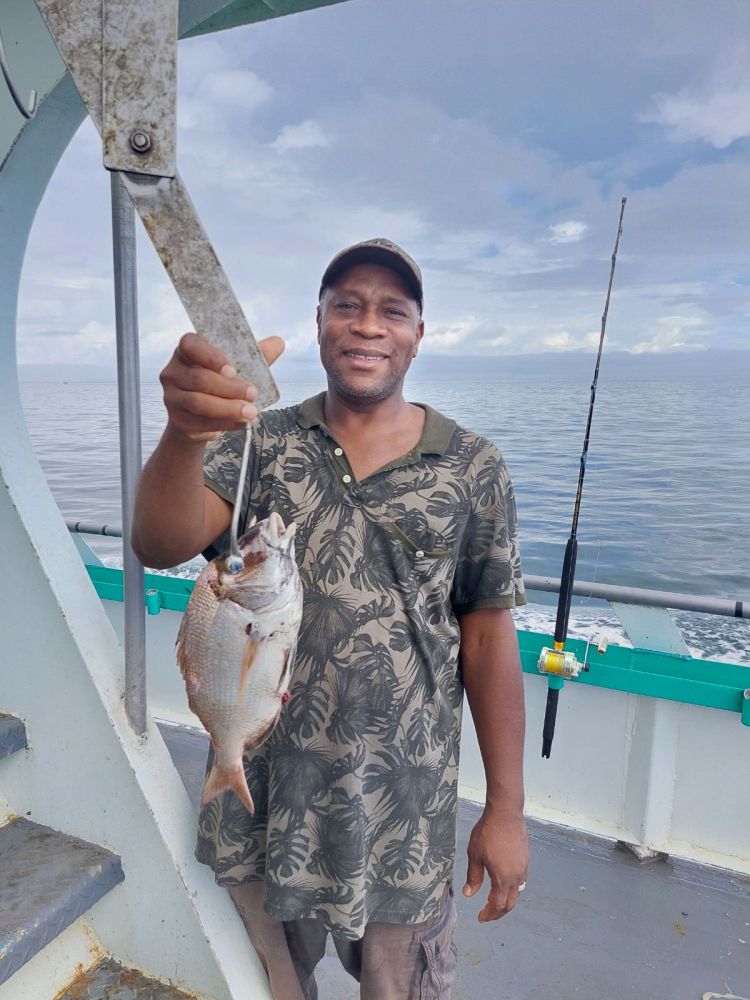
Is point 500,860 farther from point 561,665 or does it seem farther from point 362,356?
point 362,356

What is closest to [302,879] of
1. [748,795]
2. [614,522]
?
[748,795]

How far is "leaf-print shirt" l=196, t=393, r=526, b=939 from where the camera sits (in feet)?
4.83

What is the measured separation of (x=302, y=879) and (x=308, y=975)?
1.63 feet

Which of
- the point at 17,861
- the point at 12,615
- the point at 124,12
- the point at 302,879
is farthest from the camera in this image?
the point at 12,615

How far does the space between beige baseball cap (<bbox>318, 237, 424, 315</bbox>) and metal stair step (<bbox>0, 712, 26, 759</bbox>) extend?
1.40 m

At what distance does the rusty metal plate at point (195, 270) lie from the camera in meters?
0.91

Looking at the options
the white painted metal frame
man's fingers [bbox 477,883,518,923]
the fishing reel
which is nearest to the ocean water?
the white painted metal frame

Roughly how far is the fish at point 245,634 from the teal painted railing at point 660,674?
1506 mm

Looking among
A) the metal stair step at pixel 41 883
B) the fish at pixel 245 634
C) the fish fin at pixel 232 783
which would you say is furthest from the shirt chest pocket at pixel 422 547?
the metal stair step at pixel 41 883

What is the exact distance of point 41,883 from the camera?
1.52 m

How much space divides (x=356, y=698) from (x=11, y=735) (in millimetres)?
933

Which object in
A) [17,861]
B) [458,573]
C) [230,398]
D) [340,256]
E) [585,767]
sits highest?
[340,256]

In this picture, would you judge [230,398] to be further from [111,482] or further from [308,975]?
[111,482]

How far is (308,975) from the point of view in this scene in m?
1.75
